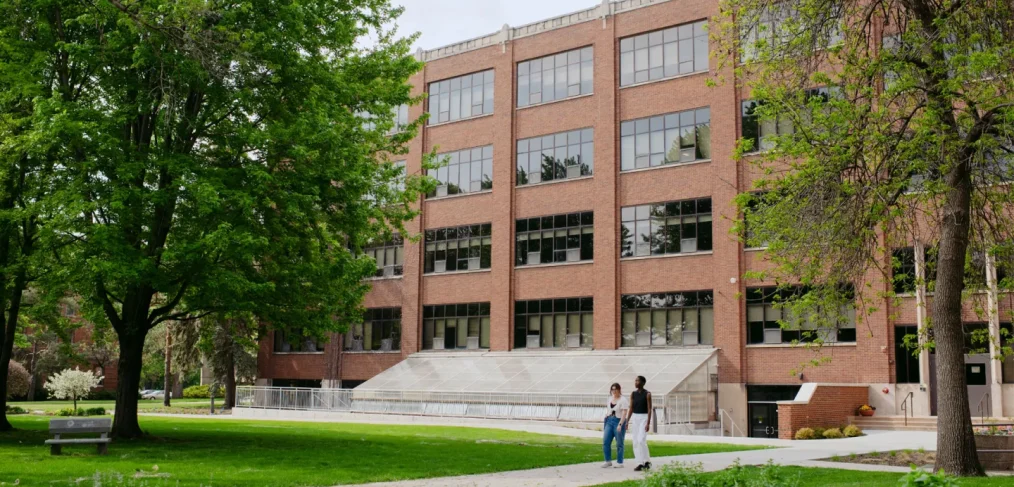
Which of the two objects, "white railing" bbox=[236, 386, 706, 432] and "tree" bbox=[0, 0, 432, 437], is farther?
"white railing" bbox=[236, 386, 706, 432]

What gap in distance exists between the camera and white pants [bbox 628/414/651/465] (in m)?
16.2

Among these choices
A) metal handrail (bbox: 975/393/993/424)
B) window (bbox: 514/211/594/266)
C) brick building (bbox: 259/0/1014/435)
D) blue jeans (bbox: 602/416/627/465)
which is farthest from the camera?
window (bbox: 514/211/594/266)

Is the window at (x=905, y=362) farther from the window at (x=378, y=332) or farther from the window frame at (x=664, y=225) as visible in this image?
the window at (x=378, y=332)

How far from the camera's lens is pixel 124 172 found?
63.7ft

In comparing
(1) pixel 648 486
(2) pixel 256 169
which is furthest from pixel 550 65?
(1) pixel 648 486

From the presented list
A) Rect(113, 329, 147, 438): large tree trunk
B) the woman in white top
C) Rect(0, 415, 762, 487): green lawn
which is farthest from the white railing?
Rect(113, 329, 147, 438): large tree trunk

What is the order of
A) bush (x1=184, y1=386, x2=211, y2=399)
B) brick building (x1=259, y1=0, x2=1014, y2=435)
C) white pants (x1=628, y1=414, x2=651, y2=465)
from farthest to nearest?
bush (x1=184, y1=386, x2=211, y2=399) → brick building (x1=259, y1=0, x2=1014, y2=435) → white pants (x1=628, y1=414, x2=651, y2=465)

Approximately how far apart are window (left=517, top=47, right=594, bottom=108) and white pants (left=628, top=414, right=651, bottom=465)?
85.5ft

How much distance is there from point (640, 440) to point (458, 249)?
1118 inches

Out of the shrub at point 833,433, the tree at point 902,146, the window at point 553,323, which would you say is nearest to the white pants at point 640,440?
the tree at point 902,146

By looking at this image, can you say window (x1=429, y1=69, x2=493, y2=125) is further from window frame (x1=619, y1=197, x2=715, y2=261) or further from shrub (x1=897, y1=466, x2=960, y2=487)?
shrub (x1=897, y1=466, x2=960, y2=487)

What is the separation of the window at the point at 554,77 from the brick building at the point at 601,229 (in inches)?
2.6

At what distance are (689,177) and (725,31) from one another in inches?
783

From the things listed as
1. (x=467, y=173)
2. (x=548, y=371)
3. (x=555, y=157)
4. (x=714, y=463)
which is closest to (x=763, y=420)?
(x=548, y=371)
